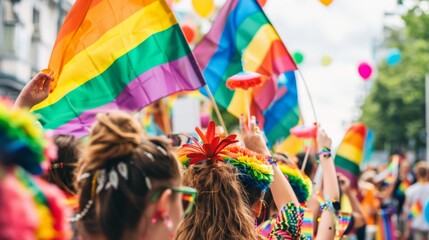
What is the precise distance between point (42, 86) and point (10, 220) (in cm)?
189

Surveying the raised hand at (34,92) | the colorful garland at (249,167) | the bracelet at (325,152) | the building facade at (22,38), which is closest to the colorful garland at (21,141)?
the raised hand at (34,92)

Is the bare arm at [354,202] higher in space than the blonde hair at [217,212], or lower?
lower

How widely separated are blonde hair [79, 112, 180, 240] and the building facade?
2307 centimetres

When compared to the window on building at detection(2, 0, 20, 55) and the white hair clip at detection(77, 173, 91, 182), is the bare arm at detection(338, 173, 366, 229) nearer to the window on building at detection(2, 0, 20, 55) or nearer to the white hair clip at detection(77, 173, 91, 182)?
the white hair clip at detection(77, 173, 91, 182)

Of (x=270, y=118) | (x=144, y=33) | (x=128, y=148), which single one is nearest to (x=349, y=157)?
(x=270, y=118)

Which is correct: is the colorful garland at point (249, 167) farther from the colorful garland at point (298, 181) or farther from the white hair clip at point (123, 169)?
the white hair clip at point (123, 169)

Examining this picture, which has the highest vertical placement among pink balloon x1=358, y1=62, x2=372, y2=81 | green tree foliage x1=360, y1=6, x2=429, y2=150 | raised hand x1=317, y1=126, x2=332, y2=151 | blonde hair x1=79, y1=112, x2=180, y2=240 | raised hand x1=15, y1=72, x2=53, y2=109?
raised hand x1=15, y1=72, x2=53, y2=109

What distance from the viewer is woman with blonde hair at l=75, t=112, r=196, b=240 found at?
2180 millimetres

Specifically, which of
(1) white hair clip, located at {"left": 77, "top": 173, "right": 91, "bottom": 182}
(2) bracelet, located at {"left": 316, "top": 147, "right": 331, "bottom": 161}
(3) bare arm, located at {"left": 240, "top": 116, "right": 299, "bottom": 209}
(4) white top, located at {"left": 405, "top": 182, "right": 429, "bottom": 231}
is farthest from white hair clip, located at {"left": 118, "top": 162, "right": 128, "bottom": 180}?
(4) white top, located at {"left": 405, "top": 182, "right": 429, "bottom": 231}

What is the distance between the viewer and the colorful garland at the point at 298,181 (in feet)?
15.0

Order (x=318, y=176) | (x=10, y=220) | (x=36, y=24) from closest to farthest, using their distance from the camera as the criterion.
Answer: (x=10, y=220)
(x=318, y=176)
(x=36, y=24)

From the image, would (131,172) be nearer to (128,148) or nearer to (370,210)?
(128,148)

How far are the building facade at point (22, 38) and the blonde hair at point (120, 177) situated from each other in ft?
75.7

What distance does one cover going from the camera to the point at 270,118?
24.8 feet
